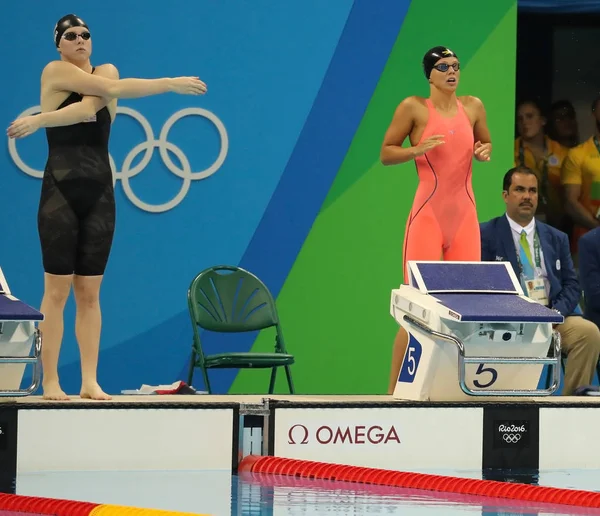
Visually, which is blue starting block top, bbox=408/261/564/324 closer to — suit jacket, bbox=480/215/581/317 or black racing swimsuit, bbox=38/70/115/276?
suit jacket, bbox=480/215/581/317

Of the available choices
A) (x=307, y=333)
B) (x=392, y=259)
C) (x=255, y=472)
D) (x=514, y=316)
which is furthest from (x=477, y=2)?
(x=255, y=472)

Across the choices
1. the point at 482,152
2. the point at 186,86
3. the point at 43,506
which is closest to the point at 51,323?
the point at 186,86

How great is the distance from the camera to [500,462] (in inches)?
229

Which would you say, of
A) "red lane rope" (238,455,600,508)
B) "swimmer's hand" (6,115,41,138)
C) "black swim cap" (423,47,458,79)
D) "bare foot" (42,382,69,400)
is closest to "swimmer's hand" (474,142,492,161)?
"black swim cap" (423,47,458,79)

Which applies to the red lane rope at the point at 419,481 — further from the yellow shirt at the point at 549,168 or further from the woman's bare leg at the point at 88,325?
the yellow shirt at the point at 549,168

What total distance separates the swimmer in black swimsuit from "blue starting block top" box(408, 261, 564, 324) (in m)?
1.44

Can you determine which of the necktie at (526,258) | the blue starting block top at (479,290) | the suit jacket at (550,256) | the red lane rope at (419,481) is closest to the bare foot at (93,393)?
the red lane rope at (419,481)

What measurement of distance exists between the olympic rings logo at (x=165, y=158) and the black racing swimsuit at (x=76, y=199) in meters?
2.50

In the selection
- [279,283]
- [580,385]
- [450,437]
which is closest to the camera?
[450,437]

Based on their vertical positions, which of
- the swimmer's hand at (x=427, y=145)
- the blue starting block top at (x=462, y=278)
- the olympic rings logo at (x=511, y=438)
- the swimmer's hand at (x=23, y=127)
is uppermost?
the swimmer's hand at (x=427, y=145)

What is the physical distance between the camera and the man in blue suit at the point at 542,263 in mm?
7559

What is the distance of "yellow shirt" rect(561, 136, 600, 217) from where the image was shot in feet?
32.5

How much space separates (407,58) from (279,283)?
181cm

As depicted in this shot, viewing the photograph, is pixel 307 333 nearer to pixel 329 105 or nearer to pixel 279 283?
pixel 279 283
